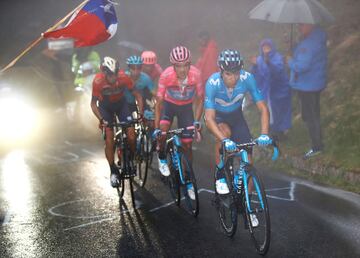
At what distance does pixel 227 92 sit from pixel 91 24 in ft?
9.06

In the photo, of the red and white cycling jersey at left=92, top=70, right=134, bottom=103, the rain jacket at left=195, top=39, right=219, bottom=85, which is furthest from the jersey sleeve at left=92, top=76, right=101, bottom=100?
the rain jacket at left=195, top=39, right=219, bottom=85

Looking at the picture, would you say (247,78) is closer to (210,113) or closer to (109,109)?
(210,113)

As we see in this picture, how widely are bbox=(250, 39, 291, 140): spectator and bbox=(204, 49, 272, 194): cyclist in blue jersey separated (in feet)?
13.0

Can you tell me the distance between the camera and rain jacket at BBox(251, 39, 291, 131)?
10359 mm

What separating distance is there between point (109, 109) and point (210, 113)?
2.82m

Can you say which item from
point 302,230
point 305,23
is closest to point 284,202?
point 302,230

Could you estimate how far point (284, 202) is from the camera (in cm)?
761

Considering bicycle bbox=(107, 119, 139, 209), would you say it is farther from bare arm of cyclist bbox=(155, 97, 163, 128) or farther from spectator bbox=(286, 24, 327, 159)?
spectator bbox=(286, 24, 327, 159)

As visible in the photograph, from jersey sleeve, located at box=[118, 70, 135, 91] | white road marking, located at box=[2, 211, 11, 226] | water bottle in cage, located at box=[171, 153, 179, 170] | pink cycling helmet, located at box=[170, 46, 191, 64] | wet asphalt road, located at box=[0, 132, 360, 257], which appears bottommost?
wet asphalt road, located at box=[0, 132, 360, 257]

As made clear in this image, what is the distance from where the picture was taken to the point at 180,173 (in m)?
7.22

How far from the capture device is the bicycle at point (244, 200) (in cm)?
550

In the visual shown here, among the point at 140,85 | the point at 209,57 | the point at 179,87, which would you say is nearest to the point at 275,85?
the point at 209,57

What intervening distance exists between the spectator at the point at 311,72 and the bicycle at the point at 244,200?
11.6 feet

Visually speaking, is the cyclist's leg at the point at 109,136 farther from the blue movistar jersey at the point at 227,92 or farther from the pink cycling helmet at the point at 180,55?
the blue movistar jersey at the point at 227,92
